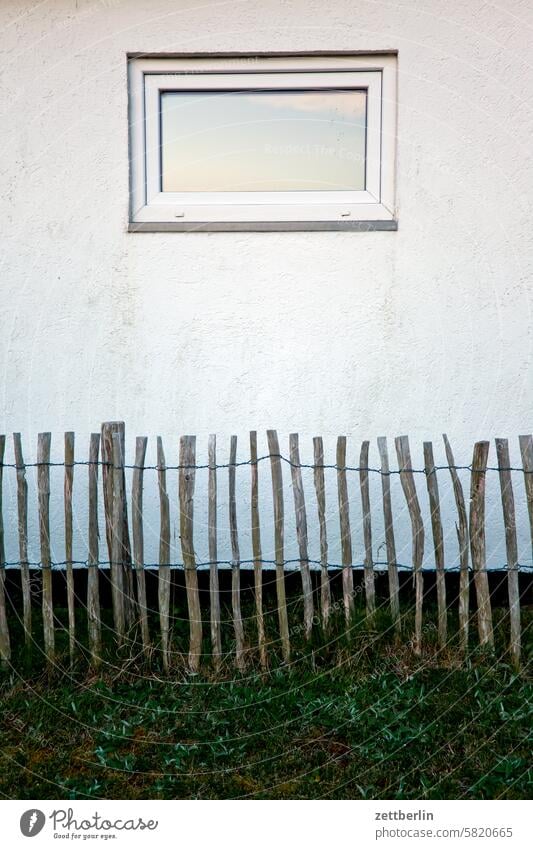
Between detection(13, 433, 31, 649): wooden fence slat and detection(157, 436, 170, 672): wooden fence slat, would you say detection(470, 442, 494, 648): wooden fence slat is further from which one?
detection(13, 433, 31, 649): wooden fence slat

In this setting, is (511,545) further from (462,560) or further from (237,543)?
(237,543)

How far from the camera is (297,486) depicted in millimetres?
4055

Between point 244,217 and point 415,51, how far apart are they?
50.8 inches

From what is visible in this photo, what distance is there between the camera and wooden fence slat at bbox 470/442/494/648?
3951 mm

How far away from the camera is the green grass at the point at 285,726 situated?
10.4 feet

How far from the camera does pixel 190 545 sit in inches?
156

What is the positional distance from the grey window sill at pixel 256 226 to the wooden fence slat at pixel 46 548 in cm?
141

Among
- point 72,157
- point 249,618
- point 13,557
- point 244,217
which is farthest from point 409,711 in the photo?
point 72,157

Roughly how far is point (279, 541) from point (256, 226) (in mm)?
1815

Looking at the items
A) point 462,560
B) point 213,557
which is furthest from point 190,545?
point 462,560

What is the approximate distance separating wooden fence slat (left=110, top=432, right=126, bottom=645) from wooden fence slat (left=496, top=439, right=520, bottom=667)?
182 cm

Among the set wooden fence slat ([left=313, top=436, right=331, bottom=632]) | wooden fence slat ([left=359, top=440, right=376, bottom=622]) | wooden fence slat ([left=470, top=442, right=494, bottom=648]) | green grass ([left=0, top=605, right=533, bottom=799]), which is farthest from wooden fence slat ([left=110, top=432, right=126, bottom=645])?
wooden fence slat ([left=470, top=442, right=494, bottom=648])

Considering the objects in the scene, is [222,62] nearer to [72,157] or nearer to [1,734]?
[72,157]
